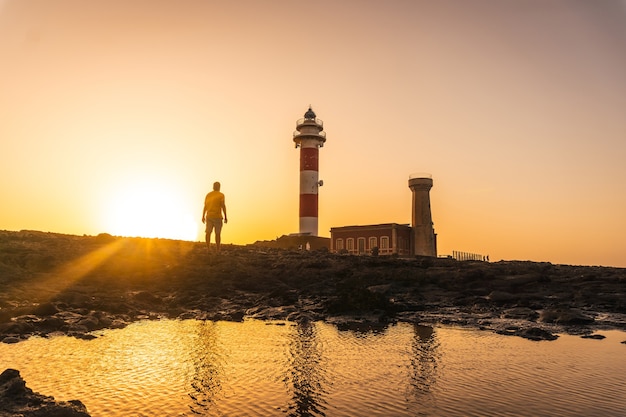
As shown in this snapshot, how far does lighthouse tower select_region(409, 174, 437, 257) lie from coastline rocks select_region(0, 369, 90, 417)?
49.8 m

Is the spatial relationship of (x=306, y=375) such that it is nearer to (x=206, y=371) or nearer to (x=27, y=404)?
(x=206, y=371)

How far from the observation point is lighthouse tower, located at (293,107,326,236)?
4959 centimetres

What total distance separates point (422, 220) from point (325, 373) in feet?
164

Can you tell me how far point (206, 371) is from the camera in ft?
15.0

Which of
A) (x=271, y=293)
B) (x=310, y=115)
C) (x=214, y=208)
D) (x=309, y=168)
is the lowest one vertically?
(x=271, y=293)

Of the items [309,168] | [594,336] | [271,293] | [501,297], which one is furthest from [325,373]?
[309,168]

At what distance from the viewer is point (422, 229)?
173 ft

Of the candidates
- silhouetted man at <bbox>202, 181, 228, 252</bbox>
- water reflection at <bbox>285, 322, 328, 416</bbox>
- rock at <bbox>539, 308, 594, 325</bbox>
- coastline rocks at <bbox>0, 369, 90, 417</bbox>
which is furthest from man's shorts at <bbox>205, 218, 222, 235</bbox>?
coastline rocks at <bbox>0, 369, 90, 417</bbox>

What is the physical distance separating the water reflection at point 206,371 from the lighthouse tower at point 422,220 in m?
46.9

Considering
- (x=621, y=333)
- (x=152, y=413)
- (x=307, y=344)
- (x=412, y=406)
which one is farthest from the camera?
(x=621, y=333)

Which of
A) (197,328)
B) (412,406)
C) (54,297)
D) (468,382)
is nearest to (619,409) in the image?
(468,382)

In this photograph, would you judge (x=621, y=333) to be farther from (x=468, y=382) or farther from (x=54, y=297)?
(x=54, y=297)

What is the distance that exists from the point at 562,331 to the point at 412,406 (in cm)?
498

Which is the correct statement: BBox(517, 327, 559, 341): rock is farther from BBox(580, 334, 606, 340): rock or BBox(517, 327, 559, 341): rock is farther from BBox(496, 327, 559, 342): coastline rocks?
BBox(580, 334, 606, 340): rock
